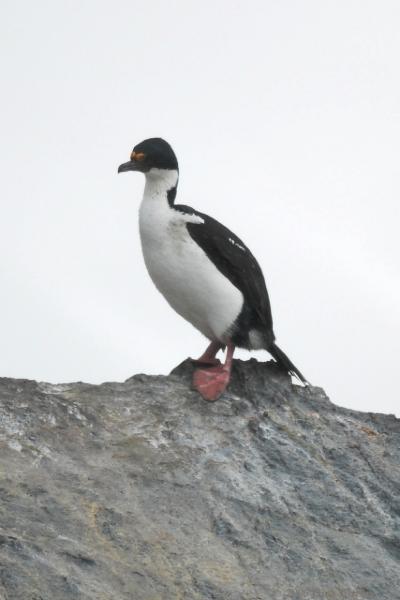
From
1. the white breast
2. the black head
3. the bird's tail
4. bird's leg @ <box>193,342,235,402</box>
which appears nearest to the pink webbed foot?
bird's leg @ <box>193,342,235,402</box>

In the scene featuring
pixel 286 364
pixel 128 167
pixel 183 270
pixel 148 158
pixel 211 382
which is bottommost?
pixel 211 382

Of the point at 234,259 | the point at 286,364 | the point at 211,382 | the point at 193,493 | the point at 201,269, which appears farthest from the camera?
the point at 286,364

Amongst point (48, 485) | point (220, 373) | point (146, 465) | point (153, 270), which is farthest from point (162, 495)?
point (153, 270)

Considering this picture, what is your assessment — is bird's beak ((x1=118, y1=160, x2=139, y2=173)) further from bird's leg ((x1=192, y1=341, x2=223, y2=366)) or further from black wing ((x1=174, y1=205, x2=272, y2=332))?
bird's leg ((x1=192, y1=341, x2=223, y2=366))

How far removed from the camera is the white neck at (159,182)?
916 cm

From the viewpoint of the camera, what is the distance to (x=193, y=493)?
7508 millimetres

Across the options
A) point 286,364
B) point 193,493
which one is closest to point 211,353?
point 286,364

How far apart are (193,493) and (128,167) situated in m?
2.93

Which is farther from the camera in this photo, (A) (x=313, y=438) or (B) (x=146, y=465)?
(A) (x=313, y=438)

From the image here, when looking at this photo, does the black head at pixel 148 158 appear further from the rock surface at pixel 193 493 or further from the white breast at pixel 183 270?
the rock surface at pixel 193 493

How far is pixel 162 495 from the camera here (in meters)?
7.37

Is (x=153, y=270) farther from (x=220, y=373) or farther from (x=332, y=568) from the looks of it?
(x=332, y=568)

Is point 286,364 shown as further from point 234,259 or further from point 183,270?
point 183,270

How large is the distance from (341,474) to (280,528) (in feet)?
2.97
